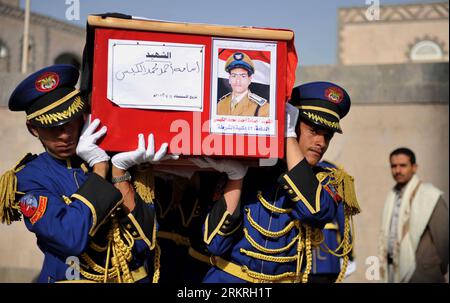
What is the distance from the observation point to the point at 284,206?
3.77 metres

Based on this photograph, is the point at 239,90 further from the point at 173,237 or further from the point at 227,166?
the point at 173,237

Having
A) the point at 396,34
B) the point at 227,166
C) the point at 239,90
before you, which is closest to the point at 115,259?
the point at 227,166

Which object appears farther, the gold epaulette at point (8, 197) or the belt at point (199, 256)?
the belt at point (199, 256)

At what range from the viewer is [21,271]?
759 cm

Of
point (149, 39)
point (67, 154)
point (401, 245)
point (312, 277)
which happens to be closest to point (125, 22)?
point (149, 39)

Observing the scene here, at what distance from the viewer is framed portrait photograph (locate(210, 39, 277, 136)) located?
3.29 metres

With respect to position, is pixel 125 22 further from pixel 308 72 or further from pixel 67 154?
pixel 308 72

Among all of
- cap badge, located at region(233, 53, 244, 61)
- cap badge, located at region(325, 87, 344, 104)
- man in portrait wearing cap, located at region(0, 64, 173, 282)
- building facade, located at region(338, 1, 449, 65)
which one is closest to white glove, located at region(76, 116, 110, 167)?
man in portrait wearing cap, located at region(0, 64, 173, 282)

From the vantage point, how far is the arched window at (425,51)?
28734 mm

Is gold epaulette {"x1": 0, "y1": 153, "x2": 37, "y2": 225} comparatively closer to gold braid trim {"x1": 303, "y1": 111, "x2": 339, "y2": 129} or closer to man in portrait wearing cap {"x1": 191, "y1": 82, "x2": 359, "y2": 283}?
man in portrait wearing cap {"x1": 191, "y1": 82, "x2": 359, "y2": 283}

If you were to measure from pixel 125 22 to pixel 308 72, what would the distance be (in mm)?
5064

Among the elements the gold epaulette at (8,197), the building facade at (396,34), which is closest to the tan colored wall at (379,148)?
the gold epaulette at (8,197)

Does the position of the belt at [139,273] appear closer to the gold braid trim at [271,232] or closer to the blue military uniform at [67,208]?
the blue military uniform at [67,208]

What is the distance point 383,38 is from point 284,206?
26.9 metres
